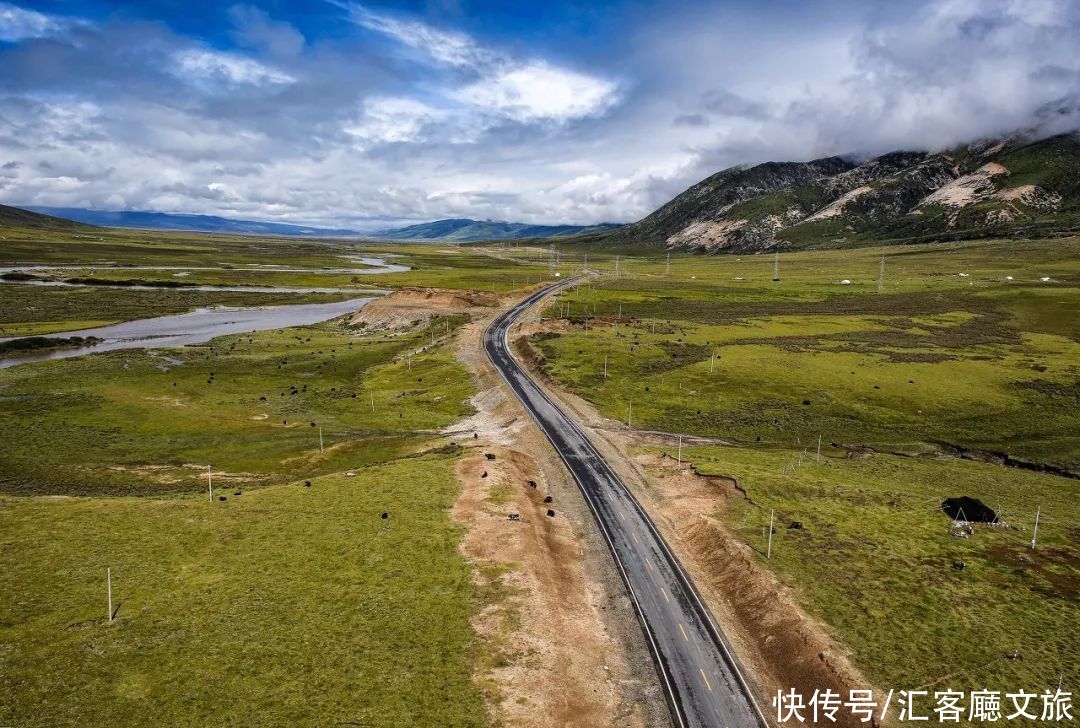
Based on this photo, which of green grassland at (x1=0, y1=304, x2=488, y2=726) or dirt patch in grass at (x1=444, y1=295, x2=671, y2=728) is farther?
dirt patch in grass at (x1=444, y1=295, x2=671, y2=728)

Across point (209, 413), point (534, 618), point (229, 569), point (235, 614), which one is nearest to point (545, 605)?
point (534, 618)

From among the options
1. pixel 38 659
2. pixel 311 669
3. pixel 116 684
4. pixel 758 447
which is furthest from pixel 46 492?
pixel 758 447

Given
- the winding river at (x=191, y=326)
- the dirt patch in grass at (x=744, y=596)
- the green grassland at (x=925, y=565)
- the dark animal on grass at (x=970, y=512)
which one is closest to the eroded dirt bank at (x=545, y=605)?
the dirt patch in grass at (x=744, y=596)

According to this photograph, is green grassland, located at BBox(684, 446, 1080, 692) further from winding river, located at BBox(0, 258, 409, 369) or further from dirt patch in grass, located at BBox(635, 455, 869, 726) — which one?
winding river, located at BBox(0, 258, 409, 369)

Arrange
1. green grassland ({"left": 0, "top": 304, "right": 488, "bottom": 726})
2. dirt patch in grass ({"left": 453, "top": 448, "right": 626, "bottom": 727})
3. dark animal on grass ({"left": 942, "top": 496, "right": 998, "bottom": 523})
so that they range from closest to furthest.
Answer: green grassland ({"left": 0, "top": 304, "right": 488, "bottom": 726}) → dirt patch in grass ({"left": 453, "top": 448, "right": 626, "bottom": 727}) → dark animal on grass ({"left": 942, "top": 496, "right": 998, "bottom": 523})

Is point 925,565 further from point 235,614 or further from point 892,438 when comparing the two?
point 235,614

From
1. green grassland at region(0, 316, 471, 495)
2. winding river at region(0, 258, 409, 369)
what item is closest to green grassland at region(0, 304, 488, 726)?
green grassland at region(0, 316, 471, 495)

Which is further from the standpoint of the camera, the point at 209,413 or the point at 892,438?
the point at 209,413
